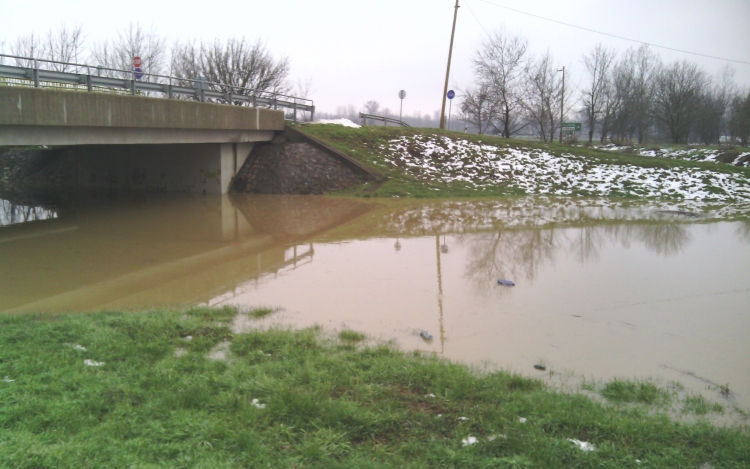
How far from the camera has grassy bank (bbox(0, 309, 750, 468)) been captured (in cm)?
402

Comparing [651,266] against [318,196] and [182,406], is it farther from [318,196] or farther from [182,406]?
[318,196]

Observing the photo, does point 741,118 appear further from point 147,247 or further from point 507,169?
point 147,247

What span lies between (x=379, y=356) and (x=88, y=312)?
4.63 m

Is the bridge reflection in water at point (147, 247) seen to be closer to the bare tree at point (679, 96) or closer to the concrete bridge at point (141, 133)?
the concrete bridge at point (141, 133)

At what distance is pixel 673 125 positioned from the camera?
175 feet

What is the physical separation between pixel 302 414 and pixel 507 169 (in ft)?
82.9

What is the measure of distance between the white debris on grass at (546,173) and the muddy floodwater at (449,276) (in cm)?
634

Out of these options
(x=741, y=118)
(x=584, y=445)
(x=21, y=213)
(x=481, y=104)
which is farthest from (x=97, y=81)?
(x=741, y=118)

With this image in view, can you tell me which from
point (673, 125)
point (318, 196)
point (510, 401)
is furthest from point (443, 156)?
point (673, 125)

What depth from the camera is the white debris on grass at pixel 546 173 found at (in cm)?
2620

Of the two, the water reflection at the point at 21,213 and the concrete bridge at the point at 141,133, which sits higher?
the concrete bridge at the point at 141,133

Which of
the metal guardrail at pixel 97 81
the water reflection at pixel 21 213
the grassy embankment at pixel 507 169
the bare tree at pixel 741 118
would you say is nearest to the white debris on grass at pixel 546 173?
the grassy embankment at pixel 507 169

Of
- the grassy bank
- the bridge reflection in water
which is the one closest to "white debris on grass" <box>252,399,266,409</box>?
the grassy bank

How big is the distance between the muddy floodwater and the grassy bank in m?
1.20
